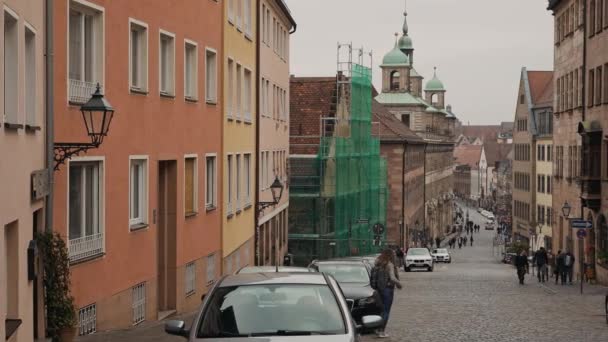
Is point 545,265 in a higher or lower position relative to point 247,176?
lower

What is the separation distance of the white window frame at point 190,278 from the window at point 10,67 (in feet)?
40.6

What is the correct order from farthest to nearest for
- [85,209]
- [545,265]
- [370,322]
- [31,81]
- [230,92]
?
[545,265] → [230,92] → [85,209] → [31,81] → [370,322]

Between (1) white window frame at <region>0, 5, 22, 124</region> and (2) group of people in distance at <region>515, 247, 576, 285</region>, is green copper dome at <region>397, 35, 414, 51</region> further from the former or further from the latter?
(1) white window frame at <region>0, 5, 22, 124</region>

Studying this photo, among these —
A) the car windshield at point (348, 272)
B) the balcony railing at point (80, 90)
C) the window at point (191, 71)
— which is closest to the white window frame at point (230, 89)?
the window at point (191, 71)

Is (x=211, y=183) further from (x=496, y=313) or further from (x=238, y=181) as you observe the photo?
(x=496, y=313)

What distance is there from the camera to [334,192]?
51.2 meters

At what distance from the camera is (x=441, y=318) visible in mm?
22172

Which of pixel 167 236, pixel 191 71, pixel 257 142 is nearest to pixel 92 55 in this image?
pixel 167 236

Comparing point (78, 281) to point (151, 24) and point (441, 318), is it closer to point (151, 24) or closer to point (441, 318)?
point (151, 24)

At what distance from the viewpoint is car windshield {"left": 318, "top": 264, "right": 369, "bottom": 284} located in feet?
67.9

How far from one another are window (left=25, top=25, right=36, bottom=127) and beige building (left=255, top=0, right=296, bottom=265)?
2353cm

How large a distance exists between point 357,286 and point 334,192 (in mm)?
31351

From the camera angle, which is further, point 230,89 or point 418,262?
point 418,262

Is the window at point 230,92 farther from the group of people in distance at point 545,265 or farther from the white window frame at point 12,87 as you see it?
the white window frame at point 12,87
